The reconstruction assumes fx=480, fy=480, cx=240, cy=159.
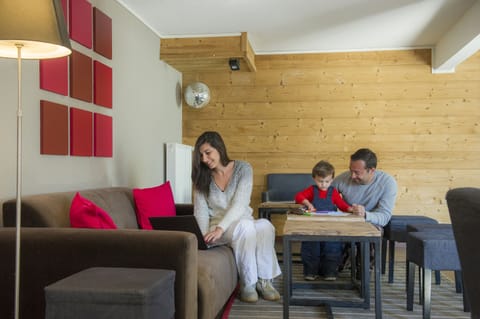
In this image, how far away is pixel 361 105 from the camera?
5512 millimetres

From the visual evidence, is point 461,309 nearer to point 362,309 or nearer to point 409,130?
point 362,309

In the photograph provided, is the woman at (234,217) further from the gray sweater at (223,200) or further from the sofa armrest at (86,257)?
the sofa armrest at (86,257)

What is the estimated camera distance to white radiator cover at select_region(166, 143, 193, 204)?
484 centimetres

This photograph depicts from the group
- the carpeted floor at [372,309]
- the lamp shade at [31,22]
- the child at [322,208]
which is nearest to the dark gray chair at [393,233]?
the carpeted floor at [372,309]

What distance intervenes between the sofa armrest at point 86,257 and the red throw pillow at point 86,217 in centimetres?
17

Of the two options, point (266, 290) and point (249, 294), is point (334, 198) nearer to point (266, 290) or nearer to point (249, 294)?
point (266, 290)

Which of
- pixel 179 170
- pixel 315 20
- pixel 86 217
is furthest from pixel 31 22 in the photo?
pixel 179 170

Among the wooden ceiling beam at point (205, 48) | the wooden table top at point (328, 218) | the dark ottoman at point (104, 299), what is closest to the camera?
the dark ottoman at point (104, 299)

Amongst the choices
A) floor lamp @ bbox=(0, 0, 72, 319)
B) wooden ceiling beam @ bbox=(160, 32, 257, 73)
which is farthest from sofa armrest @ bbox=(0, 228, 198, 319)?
wooden ceiling beam @ bbox=(160, 32, 257, 73)

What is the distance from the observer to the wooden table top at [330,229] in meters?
2.45

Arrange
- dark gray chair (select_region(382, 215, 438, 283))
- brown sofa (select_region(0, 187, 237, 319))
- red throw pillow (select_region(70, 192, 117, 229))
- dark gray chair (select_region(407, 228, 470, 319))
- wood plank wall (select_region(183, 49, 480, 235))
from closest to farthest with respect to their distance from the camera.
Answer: brown sofa (select_region(0, 187, 237, 319)) → red throw pillow (select_region(70, 192, 117, 229)) → dark gray chair (select_region(407, 228, 470, 319)) → dark gray chair (select_region(382, 215, 438, 283)) → wood plank wall (select_region(183, 49, 480, 235))

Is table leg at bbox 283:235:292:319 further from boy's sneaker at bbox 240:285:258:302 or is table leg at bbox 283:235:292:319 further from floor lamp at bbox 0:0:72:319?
floor lamp at bbox 0:0:72:319

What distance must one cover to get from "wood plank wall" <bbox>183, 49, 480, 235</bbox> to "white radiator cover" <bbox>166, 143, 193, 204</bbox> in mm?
542

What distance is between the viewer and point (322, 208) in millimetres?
3418
